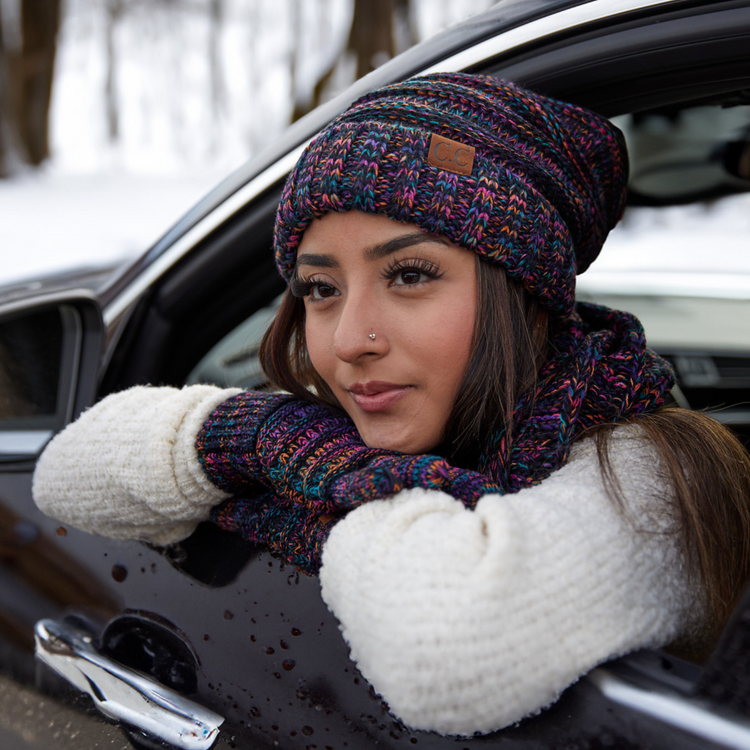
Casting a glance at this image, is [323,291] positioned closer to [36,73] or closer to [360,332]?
[360,332]

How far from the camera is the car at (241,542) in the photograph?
3.40ft

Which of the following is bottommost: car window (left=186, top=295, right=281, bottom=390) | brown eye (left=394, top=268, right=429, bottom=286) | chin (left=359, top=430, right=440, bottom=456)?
car window (left=186, top=295, right=281, bottom=390)

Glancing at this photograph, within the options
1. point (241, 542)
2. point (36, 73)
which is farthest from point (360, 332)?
point (36, 73)

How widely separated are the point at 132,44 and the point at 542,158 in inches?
794

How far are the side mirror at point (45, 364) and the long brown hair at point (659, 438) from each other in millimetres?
700

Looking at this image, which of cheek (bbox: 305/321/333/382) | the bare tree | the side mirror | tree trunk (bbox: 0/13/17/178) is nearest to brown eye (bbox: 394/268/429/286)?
cheek (bbox: 305/321/333/382)

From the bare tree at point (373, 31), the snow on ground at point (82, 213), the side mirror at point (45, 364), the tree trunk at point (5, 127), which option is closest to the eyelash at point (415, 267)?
the side mirror at point (45, 364)

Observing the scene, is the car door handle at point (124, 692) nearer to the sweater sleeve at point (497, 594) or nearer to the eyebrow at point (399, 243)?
the sweater sleeve at point (497, 594)

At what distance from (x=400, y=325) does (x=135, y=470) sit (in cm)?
63

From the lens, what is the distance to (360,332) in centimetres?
140

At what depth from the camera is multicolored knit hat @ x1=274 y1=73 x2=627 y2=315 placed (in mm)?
1377

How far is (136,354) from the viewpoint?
2.04m

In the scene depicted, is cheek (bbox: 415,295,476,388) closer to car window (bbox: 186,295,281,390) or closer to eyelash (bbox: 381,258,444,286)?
eyelash (bbox: 381,258,444,286)

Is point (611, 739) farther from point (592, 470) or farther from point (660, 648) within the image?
point (592, 470)
